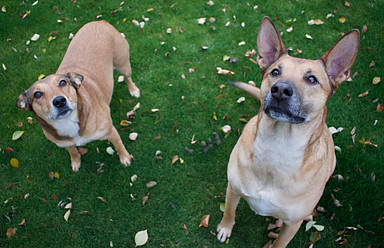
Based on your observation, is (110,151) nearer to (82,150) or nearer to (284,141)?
(82,150)

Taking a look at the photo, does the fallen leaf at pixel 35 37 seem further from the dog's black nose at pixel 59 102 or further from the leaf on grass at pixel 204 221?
the leaf on grass at pixel 204 221

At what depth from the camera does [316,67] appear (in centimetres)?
231

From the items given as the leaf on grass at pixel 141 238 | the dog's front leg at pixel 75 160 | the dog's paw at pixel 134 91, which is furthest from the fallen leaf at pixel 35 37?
the leaf on grass at pixel 141 238

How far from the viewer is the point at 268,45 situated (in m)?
2.55

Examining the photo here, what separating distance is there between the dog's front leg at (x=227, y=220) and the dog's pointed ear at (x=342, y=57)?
1538mm

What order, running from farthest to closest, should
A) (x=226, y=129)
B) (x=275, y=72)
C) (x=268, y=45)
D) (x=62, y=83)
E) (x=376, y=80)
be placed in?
(x=376, y=80)
(x=226, y=129)
(x=62, y=83)
(x=268, y=45)
(x=275, y=72)

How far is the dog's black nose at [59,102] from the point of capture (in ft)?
10.3

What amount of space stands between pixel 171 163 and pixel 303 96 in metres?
2.50

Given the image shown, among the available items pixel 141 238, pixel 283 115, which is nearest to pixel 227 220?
pixel 141 238

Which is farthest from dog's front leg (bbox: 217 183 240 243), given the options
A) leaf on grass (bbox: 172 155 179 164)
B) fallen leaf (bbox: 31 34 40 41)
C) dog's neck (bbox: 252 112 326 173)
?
fallen leaf (bbox: 31 34 40 41)

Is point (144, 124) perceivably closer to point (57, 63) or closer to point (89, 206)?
point (89, 206)

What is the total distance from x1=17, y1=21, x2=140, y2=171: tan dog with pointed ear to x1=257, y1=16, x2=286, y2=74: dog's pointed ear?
202 centimetres

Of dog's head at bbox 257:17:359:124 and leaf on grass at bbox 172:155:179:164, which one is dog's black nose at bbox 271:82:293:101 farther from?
leaf on grass at bbox 172:155:179:164

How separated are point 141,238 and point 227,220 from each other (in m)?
1.08
